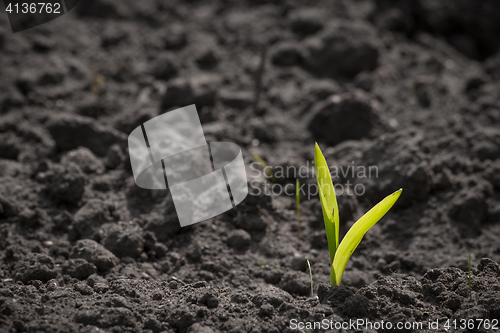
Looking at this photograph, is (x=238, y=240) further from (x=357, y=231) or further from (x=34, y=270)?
(x=34, y=270)

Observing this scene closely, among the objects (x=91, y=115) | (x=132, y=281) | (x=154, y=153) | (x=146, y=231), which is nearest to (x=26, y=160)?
(x=91, y=115)

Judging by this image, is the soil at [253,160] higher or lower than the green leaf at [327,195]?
lower

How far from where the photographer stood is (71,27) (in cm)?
330

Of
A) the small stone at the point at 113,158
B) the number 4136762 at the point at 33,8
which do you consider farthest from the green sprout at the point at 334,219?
the number 4136762 at the point at 33,8

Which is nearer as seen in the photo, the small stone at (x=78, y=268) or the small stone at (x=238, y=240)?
the small stone at (x=78, y=268)

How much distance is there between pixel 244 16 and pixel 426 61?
4.70 ft

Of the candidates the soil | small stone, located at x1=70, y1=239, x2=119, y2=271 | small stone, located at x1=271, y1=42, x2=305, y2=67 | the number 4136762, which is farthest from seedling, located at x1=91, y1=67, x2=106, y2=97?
small stone, located at x1=70, y1=239, x2=119, y2=271

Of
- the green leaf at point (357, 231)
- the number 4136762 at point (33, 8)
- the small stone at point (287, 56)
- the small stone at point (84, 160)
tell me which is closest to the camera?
the green leaf at point (357, 231)

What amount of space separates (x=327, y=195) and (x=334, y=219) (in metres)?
0.09

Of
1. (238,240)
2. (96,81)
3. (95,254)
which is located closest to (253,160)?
(238,240)

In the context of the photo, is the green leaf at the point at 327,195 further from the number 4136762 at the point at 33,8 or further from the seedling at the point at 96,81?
the number 4136762 at the point at 33,8

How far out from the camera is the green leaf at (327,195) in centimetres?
140

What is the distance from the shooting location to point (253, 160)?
2.28m

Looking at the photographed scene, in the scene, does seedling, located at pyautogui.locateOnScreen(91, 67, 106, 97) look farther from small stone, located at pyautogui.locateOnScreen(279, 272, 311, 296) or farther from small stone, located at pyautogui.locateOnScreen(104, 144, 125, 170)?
small stone, located at pyautogui.locateOnScreen(279, 272, 311, 296)
